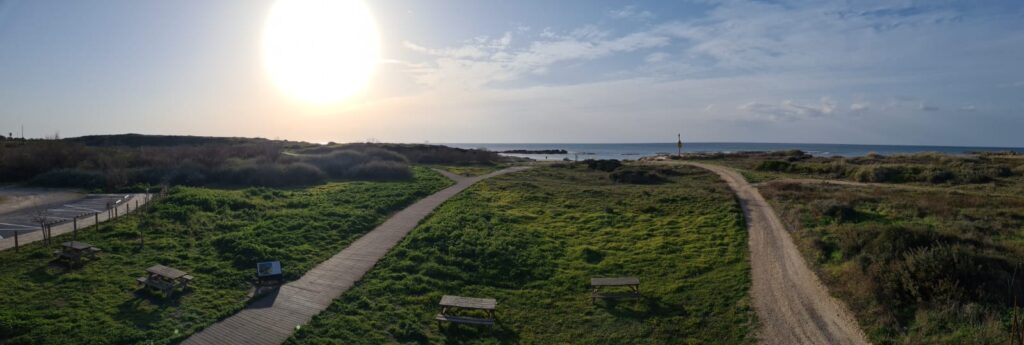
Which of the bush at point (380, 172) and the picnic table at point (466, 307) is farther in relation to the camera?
the bush at point (380, 172)

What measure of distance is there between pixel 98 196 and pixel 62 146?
1710 cm

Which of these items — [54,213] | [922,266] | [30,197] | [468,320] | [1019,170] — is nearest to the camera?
[468,320]

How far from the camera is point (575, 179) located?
139ft

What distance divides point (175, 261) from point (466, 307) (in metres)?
9.17

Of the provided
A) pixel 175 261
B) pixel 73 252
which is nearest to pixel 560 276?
pixel 175 261

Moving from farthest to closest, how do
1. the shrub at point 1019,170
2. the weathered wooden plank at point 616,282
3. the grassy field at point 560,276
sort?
the shrub at point 1019,170 → the weathered wooden plank at point 616,282 → the grassy field at point 560,276

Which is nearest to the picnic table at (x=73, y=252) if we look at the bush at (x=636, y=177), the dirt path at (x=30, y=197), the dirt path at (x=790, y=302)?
the dirt path at (x=30, y=197)

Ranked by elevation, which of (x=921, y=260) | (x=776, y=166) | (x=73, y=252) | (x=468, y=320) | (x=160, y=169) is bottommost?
(x=468, y=320)

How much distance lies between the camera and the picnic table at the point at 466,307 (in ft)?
39.4

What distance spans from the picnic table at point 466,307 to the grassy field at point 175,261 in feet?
15.1

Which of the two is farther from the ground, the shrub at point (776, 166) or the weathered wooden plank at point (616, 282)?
the shrub at point (776, 166)

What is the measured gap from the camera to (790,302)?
42.5 ft

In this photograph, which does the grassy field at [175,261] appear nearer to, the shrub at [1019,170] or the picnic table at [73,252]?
the picnic table at [73,252]

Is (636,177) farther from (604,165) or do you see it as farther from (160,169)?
(160,169)
